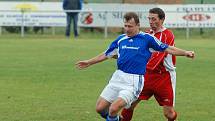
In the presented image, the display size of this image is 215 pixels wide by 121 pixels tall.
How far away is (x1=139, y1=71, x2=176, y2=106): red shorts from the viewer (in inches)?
428

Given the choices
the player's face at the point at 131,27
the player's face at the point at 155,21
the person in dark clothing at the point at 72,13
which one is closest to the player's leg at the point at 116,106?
the player's face at the point at 131,27

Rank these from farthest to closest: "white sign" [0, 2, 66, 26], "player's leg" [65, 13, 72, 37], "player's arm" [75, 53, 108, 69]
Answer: "white sign" [0, 2, 66, 26], "player's leg" [65, 13, 72, 37], "player's arm" [75, 53, 108, 69]

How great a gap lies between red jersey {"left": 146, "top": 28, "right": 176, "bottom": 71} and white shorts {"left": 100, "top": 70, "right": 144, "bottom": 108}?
811 mm

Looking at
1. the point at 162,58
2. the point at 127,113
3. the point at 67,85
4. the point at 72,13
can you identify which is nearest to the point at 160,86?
the point at 162,58

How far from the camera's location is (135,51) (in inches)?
392

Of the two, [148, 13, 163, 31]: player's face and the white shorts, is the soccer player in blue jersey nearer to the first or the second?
the white shorts

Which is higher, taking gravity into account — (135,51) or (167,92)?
(135,51)

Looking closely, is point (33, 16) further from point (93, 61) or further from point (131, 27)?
point (131, 27)

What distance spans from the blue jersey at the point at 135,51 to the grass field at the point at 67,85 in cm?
195

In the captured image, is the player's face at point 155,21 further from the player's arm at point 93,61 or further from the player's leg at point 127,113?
the player's leg at point 127,113

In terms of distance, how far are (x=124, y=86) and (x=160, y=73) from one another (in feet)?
Result: 3.94

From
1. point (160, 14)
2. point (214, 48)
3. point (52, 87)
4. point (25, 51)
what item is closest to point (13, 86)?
point (52, 87)

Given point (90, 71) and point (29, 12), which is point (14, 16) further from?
point (90, 71)

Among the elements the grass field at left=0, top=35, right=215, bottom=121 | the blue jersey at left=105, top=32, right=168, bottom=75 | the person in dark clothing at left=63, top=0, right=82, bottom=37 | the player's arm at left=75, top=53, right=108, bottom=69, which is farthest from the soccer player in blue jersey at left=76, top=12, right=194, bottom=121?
the person in dark clothing at left=63, top=0, right=82, bottom=37
